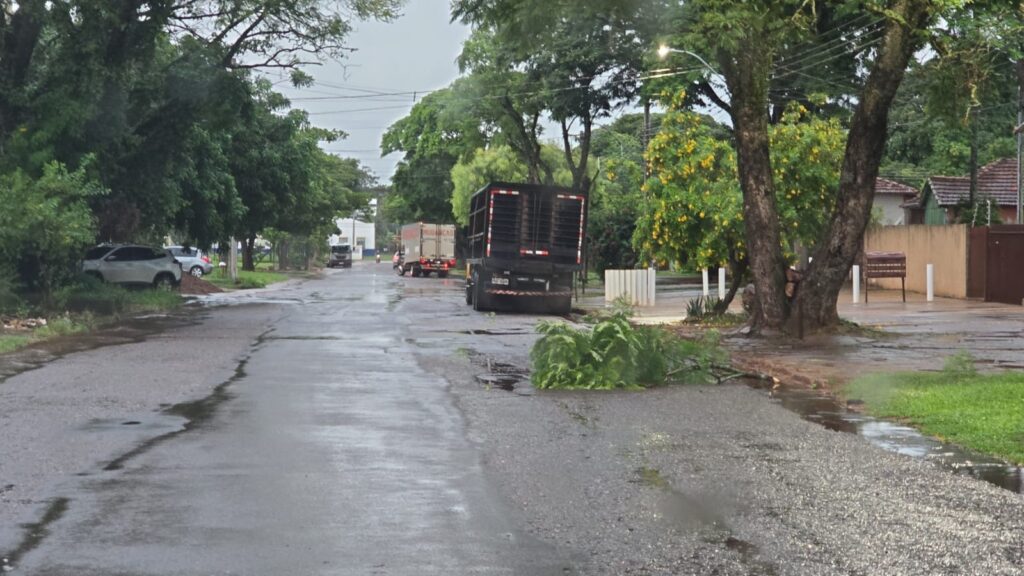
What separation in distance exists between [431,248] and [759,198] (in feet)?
170

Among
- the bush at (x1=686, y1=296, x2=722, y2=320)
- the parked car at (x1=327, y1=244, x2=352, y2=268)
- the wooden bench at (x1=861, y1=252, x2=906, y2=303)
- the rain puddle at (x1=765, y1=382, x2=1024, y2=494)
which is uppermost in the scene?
the parked car at (x1=327, y1=244, x2=352, y2=268)

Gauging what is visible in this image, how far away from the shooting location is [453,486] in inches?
362

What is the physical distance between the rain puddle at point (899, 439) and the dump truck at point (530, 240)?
18.4 meters

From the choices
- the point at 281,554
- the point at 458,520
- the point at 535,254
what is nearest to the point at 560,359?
the point at 458,520

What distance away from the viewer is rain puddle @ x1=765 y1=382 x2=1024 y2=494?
9727 mm

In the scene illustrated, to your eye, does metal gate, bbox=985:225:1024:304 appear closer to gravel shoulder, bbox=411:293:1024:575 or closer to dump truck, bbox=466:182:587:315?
dump truck, bbox=466:182:587:315

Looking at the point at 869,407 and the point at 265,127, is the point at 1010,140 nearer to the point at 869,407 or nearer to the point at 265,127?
the point at 265,127

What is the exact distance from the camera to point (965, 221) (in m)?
43.5

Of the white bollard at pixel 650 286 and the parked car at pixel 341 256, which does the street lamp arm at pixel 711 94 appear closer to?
the white bollard at pixel 650 286

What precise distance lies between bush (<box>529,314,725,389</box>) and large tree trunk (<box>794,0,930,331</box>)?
19.0ft

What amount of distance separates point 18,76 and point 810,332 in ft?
63.8

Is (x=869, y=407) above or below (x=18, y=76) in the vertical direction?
below

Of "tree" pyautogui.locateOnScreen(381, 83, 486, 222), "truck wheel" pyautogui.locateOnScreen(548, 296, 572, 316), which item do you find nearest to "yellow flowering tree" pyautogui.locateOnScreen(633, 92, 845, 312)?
"truck wheel" pyautogui.locateOnScreen(548, 296, 572, 316)

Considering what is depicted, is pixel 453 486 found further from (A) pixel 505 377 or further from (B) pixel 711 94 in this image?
(B) pixel 711 94
